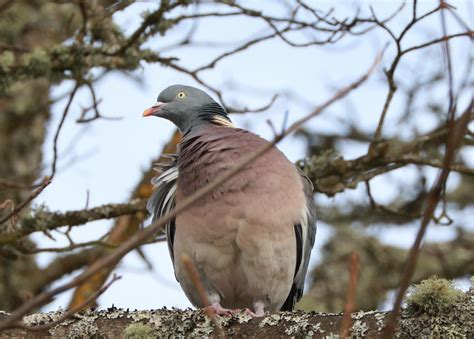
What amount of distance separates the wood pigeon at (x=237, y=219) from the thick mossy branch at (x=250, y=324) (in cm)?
58

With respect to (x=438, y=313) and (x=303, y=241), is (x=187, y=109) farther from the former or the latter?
(x=438, y=313)

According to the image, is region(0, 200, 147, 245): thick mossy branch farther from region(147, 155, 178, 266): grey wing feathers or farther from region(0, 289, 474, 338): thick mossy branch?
region(0, 289, 474, 338): thick mossy branch

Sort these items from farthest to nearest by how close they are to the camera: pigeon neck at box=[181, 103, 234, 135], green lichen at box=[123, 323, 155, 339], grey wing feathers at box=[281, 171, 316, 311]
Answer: pigeon neck at box=[181, 103, 234, 135]
grey wing feathers at box=[281, 171, 316, 311]
green lichen at box=[123, 323, 155, 339]

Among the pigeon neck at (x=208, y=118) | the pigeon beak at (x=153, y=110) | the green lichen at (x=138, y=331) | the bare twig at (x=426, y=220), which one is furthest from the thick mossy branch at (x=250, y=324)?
the pigeon beak at (x=153, y=110)

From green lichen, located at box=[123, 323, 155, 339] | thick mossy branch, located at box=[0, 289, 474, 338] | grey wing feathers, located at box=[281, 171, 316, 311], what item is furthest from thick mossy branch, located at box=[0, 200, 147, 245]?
green lichen, located at box=[123, 323, 155, 339]

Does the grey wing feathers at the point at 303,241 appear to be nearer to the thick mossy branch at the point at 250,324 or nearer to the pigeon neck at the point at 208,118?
the pigeon neck at the point at 208,118

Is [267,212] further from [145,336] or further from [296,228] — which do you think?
[145,336]

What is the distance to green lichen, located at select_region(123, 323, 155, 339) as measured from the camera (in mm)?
3152

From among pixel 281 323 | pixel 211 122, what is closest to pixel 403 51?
pixel 211 122

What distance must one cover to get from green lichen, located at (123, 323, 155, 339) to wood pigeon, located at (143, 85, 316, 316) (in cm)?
67

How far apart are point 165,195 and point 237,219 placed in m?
0.61

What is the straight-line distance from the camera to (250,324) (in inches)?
125

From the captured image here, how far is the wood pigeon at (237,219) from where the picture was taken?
4070 millimetres

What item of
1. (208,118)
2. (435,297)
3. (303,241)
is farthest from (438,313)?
(208,118)
